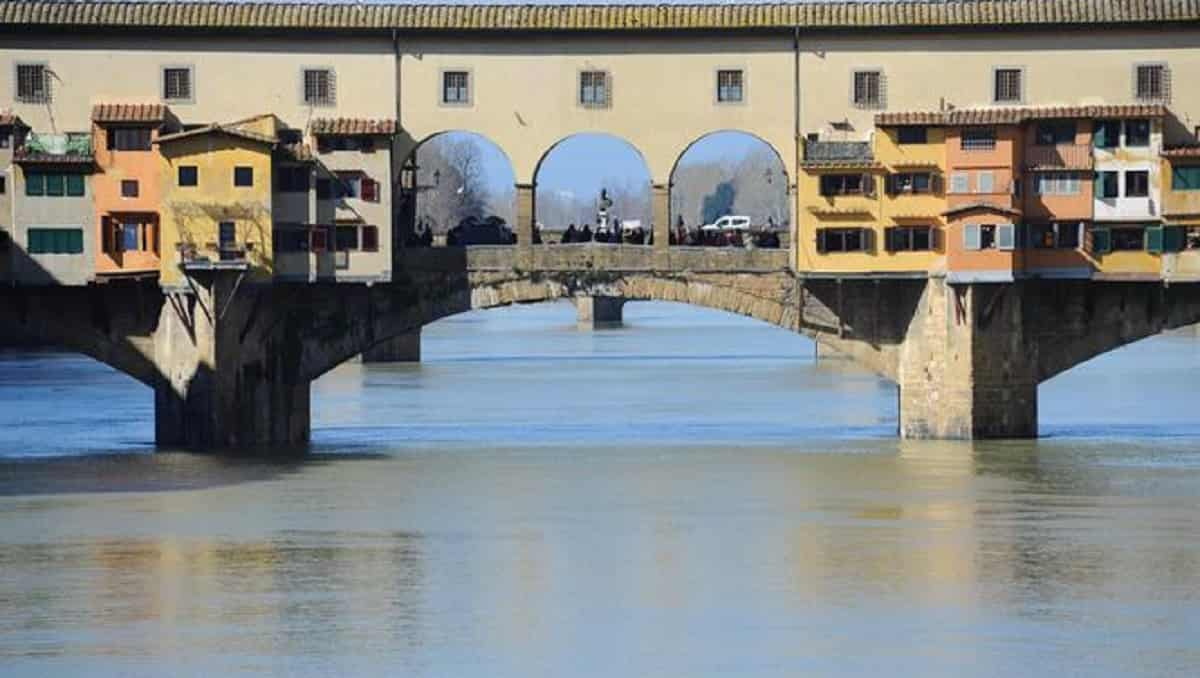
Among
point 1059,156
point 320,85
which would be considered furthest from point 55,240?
point 1059,156

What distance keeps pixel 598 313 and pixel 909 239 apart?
69.5 meters

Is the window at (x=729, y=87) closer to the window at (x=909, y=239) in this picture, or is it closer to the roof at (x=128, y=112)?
the window at (x=909, y=239)

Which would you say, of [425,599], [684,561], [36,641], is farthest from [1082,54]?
[36,641]

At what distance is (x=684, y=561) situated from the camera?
42.0 meters

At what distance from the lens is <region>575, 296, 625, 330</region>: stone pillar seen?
125 meters

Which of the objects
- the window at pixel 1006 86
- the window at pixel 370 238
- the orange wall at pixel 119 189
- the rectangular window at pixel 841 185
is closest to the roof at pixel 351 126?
the window at pixel 370 238

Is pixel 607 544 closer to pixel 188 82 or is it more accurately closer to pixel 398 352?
pixel 188 82

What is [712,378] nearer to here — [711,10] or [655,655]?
[711,10]

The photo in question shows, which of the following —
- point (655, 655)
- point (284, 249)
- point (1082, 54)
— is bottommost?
point (655, 655)

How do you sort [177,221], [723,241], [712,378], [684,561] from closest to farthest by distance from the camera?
[684,561], [177,221], [723,241], [712,378]

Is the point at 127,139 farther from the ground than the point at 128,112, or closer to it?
closer to it

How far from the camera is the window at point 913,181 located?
57.8 m

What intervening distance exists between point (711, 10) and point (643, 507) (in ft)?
44.5

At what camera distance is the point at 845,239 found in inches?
2286
